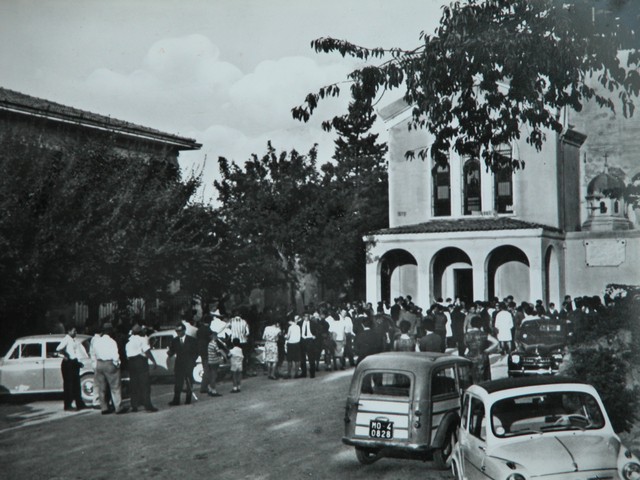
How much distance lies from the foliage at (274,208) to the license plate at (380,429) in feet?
64.0

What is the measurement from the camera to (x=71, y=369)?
15.2 meters

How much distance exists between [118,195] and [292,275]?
10891mm

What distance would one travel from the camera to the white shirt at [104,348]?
47.0 feet

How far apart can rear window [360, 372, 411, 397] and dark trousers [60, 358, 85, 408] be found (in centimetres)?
721

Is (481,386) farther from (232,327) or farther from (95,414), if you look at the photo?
(232,327)

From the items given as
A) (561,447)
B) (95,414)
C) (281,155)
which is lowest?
(95,414)

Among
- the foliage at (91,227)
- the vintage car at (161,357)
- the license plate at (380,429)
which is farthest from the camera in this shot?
the vintage car at (161,357)

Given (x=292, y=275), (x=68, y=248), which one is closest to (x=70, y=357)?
(x=68, y=248)

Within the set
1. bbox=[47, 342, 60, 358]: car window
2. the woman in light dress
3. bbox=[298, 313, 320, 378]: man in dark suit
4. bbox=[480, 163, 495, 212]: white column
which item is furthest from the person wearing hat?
bbox=[480, 163, 495, 212]: white column

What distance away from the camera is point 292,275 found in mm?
31109

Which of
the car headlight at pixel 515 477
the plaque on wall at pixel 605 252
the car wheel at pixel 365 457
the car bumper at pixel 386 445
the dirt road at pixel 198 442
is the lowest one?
the dirt road at pixel 198 442

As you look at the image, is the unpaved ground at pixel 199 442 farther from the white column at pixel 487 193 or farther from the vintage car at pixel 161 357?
the white column at pixel 487 193

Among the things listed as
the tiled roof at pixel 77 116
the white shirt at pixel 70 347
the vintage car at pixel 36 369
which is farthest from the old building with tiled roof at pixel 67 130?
the vintage car at pixel 36 369

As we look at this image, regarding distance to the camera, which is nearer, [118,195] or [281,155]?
[118,195]
